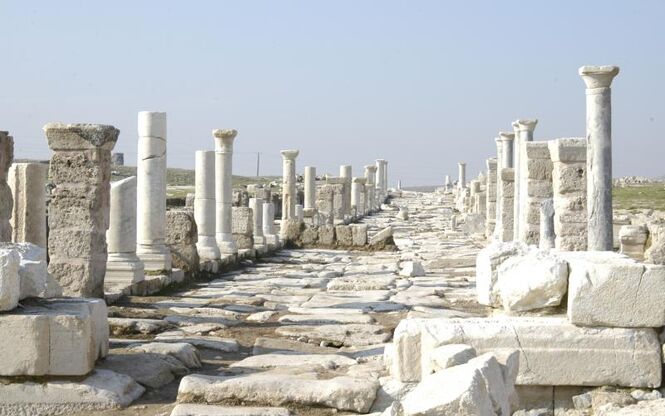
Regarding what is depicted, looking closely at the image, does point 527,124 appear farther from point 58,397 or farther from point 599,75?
point 58,397

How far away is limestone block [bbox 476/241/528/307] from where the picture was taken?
8.00 metres

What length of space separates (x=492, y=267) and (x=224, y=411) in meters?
2.74

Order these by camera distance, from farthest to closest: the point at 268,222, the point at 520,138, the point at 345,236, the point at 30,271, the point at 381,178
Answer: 1. the point at 381,178
2. the point at 268,222
3. the point at 345,236
4. the point at 520,138
5. the point at 30,271

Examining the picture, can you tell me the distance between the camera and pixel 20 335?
694cm

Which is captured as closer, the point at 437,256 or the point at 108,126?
the point at 108,126

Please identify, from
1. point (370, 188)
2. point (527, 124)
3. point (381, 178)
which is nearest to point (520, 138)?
point (527, 124)

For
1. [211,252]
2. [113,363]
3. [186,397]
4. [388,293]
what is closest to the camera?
[186,397]

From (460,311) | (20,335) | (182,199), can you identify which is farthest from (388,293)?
(182,199)

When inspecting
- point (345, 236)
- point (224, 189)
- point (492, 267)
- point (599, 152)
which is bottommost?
point (345, 236)

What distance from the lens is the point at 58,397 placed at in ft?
22.5

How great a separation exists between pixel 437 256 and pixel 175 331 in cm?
1329

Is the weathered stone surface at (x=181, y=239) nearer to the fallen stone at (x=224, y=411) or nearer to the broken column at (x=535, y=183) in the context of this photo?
the broken column at (x=535, y=183)

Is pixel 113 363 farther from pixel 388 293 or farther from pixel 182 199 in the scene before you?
pixel 182 199

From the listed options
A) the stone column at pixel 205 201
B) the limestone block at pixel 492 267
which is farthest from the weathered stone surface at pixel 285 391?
the stone column at pixel 205 201
